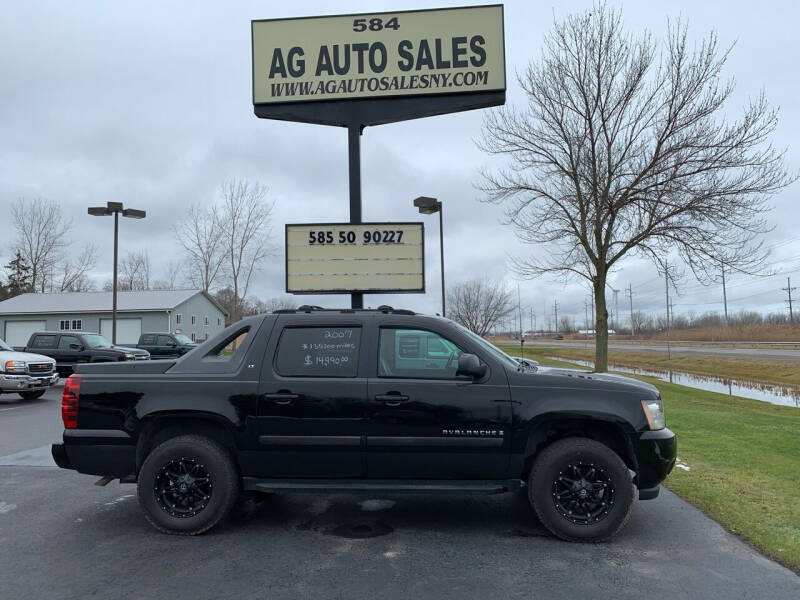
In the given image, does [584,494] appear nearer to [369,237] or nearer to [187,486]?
[187,486]

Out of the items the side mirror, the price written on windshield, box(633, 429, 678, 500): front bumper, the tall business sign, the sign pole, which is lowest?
box(633, 429, 678, 500): front bumper

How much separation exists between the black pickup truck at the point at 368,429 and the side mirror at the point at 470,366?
0.02 m

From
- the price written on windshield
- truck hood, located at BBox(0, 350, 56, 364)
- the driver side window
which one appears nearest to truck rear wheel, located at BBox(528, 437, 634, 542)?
the driver side window

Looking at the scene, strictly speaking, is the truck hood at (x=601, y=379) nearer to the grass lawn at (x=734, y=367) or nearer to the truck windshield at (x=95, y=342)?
the truck windshield at (x=95, y=342)

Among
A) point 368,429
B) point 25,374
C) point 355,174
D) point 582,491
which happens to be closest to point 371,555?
point 368,429

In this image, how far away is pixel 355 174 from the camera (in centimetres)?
870

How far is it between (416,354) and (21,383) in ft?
44.6

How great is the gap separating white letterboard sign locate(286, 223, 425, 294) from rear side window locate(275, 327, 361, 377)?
3.58 metres

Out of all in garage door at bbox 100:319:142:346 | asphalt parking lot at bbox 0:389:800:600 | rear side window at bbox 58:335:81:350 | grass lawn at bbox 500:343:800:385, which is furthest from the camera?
garage door at bbox 100:319:142:346

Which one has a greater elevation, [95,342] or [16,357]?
[95,342]

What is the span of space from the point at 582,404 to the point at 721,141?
45.7ft

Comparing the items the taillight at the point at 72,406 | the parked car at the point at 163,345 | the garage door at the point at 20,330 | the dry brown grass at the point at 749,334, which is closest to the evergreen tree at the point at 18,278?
the garage door at the point at 20,330

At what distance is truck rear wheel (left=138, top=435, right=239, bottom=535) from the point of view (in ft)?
14.9

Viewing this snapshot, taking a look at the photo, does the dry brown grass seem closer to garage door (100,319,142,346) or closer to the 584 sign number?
garage door (100,319,142,346)
